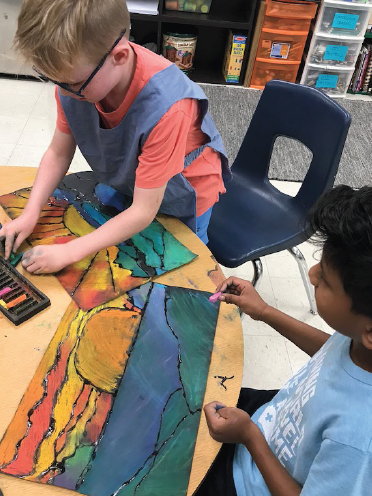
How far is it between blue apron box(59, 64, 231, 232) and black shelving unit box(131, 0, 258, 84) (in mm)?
1985

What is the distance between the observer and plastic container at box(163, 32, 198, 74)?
9.00 ft

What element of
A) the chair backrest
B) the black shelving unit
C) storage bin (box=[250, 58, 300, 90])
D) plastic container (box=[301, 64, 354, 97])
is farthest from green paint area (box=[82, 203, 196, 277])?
plastic container (box=[301, 64, 354, 97])

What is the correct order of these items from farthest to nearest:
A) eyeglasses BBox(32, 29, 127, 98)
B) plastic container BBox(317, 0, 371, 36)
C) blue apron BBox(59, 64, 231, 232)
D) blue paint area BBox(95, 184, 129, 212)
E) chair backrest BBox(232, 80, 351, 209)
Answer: plastic container BBox(317, 0, 371, 36)
chair backrest BBox(232, 80, 351, 209)
blue paint area BBox(95, 184, 129, 212)
blue apron BBox(59, 64, 231, 232)
eyeglasses BBox(32, 29, 127, 98)

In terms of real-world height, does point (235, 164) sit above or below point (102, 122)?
below

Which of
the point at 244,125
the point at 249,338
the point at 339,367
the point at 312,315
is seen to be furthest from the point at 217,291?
the point at 244,125

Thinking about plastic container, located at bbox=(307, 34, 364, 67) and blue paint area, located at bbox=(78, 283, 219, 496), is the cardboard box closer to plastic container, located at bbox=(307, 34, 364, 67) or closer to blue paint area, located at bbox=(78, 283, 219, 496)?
plastic container, located at bbox=(307, 34, 364, 67)

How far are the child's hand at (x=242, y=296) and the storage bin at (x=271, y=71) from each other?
93.3 inches

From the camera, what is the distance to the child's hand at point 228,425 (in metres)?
0.60

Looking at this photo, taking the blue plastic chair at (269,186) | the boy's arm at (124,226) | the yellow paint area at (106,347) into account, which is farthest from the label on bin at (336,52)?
the yellow paint area at (106,347)

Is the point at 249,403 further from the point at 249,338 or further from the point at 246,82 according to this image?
the point at 246,82

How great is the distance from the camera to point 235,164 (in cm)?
149

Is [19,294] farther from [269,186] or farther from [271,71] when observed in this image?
[271,71]

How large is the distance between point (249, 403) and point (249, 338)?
665mm

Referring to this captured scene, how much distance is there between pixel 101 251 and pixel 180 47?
2311mm
